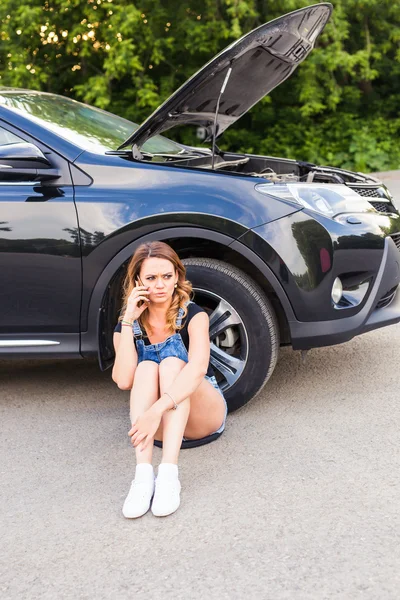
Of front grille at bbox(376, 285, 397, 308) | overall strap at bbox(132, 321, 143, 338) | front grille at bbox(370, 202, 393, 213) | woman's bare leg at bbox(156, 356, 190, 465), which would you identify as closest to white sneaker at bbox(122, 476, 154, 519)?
woman's bare leg at bbox(156, 356, 190, 465)

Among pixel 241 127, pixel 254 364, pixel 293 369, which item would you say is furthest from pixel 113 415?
pixel 241 127

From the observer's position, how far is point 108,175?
4.02 meters

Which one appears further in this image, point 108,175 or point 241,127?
point 241,127

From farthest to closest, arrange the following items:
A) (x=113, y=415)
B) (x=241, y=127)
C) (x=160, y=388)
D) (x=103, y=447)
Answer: (x=241, y=127)
(x=113, y=415)
(x=103, y=447)
(x=160, y=388)

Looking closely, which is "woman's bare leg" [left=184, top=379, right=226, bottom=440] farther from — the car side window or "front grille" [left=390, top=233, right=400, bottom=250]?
the car side window

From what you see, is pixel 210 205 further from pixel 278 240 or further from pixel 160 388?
pixel 160 388

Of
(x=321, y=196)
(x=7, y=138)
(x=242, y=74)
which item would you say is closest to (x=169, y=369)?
(x=321, y=196)

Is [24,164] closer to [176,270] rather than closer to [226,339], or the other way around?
[176,270]

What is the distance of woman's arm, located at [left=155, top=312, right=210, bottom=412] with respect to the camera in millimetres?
3295

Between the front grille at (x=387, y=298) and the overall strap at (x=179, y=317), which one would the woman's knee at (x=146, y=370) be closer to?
the overall strap at (x=179, y=317)

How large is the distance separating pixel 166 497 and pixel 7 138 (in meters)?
2.06

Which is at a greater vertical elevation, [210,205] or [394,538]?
[210,205]

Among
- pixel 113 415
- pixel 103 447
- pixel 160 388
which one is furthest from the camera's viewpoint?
pixel 113 415

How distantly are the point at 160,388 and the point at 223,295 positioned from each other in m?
0.72
